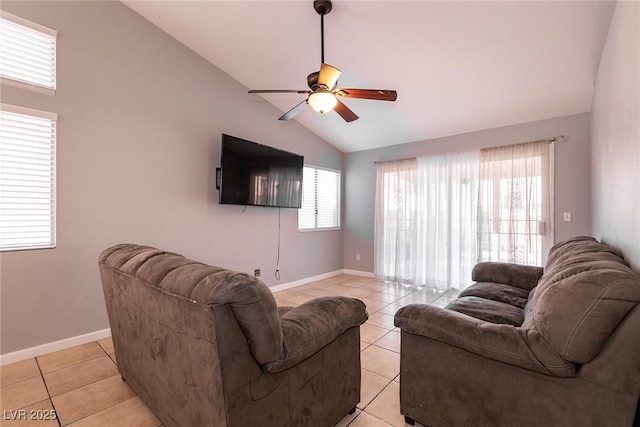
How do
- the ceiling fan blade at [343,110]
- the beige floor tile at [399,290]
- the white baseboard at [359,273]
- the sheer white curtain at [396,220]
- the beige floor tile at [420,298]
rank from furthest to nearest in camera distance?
the white baseboard at [359,273]
the sheer white curtain at [396,220]
the beige floor tile at [399,290]
the beige floor tile at [420,298]
the ceiling fan blade at [343,110]

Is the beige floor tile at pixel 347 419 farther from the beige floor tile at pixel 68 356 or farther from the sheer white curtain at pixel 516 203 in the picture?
the sheer white curtain at pixel 516 203

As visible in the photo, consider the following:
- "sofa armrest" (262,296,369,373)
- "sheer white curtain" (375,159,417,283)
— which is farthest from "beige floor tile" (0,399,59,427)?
"sheer white curtain" (375,159,417,283)

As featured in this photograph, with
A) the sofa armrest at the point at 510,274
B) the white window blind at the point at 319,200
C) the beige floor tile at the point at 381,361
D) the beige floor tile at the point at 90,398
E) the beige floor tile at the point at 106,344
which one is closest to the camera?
the beige floor tile at the point at 90,398

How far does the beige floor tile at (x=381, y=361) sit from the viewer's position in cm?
223

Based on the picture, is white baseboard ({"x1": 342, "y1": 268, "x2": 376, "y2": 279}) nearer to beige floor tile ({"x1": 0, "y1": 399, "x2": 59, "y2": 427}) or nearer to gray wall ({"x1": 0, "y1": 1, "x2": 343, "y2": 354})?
gray wall ({"x1": 0, "y1": 1, "x2": 343, "y2": 354})

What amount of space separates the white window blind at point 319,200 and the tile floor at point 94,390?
2483 millimetres

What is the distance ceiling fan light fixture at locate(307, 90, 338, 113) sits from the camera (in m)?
2.45

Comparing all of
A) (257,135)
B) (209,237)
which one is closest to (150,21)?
(257,135)

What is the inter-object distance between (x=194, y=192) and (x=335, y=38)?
237cm

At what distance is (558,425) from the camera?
1.19m

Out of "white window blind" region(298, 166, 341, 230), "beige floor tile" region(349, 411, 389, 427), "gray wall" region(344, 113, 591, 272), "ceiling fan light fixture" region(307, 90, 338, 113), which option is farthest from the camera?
"white window blind" region(298, 166, 341, 230)

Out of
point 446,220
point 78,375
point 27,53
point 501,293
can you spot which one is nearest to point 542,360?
point 501,293

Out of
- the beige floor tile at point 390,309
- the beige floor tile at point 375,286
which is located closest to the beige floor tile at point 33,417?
the beige floor tile at point 390,309

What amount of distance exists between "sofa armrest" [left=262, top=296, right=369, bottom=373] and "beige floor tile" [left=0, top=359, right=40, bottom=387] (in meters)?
2.29
